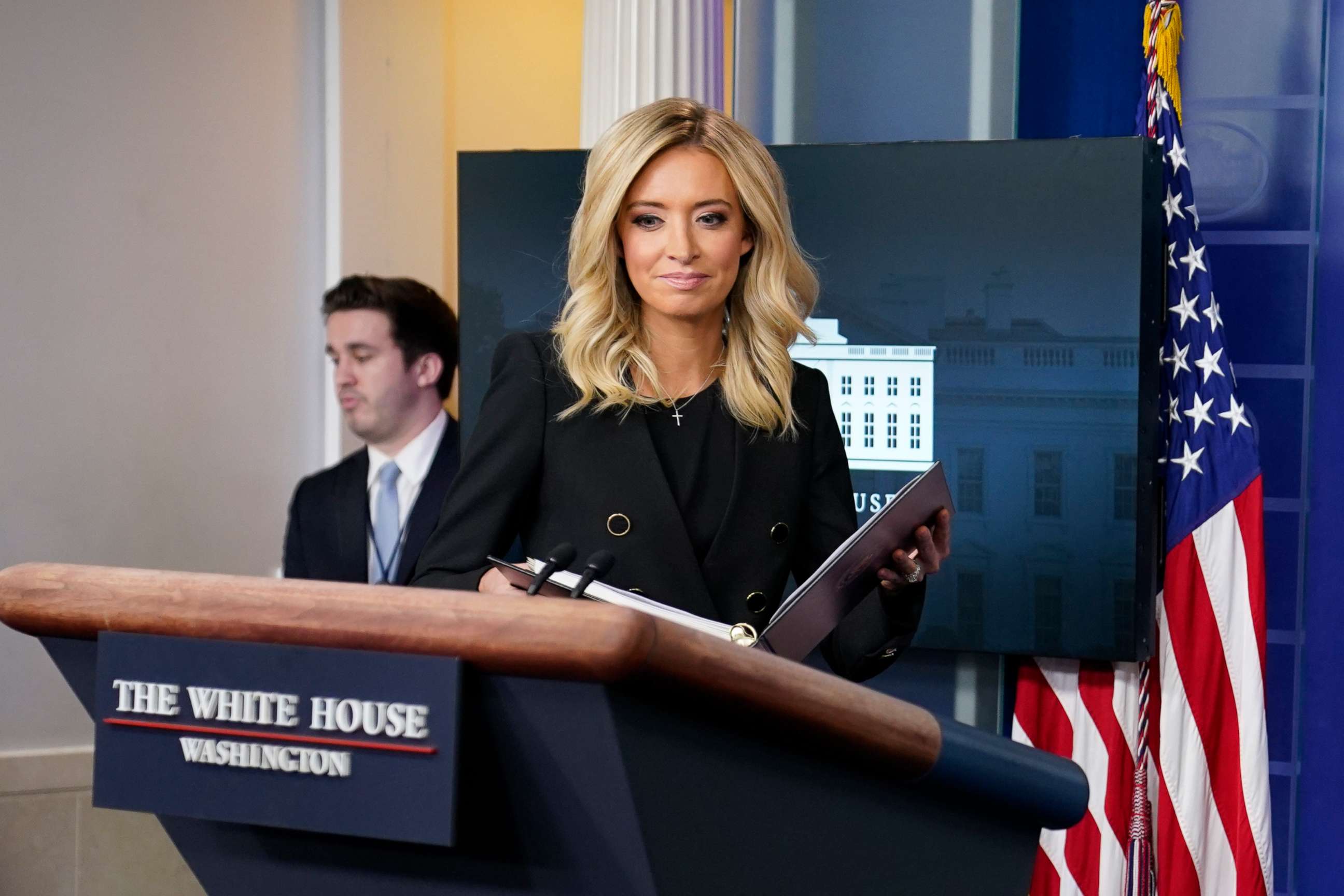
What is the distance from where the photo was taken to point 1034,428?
10.8 feet

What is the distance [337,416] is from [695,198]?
355cm

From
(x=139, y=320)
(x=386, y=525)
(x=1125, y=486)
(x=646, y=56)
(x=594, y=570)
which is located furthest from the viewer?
(x=139, y=320)

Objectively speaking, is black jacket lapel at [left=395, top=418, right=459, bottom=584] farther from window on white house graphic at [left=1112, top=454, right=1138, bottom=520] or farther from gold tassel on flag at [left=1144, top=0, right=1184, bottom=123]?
gold tassel on flag at [left=1144, top=0, right=1184, bottom=123]

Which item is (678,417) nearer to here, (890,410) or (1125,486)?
(890,410)

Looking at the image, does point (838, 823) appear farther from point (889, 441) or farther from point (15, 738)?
point (15, 738)

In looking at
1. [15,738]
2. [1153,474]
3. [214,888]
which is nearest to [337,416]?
[15,738]

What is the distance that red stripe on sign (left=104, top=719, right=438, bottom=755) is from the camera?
2.69 ft

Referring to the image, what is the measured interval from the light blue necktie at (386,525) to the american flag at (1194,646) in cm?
193

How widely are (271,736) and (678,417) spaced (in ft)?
3.01

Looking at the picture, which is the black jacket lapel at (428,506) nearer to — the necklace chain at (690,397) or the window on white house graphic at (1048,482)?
the window on white house graphic at (1048,482)

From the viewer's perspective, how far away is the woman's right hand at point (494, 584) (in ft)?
4.84

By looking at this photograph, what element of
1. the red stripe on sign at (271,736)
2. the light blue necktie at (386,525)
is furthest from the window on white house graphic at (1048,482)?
the red stripe on sign at (271,736)

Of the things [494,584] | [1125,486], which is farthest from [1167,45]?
[494,584]

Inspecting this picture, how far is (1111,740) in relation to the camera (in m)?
3.47
